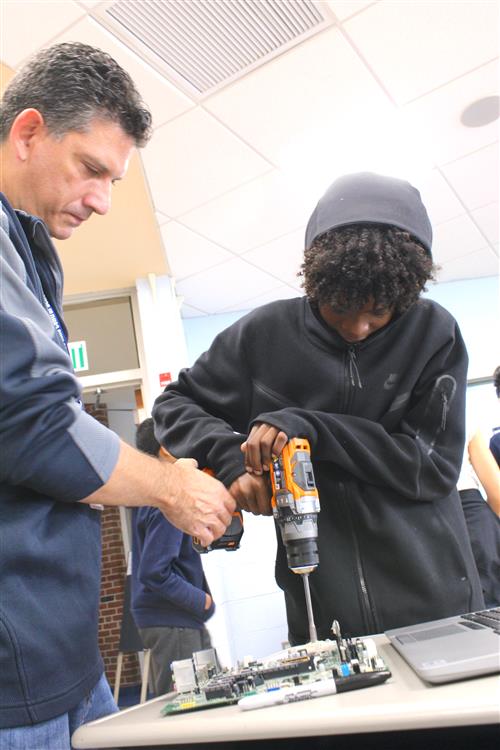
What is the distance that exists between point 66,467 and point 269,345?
679 millimetres

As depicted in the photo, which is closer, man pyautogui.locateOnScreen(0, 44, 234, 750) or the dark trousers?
man pyautogui.locateOnScreen(0, 44, 234, 750)

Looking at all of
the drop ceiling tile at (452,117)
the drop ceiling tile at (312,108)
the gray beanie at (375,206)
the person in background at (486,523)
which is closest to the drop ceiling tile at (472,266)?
the drop ceiling tile at (452,117)

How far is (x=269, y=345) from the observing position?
149 centimetres

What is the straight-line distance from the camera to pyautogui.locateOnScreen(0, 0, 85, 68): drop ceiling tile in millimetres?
2453

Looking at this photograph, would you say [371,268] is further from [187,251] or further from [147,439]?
[187,251]

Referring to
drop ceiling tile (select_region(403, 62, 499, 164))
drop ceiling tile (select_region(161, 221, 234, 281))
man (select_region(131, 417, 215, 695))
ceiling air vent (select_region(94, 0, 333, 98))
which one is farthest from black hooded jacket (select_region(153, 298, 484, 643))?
drop ceiling tile (select_region(161, 221, 234, 281))

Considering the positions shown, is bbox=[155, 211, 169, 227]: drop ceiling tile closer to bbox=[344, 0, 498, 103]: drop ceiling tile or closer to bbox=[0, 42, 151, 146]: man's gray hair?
bbox=[344, 0, 498, 103]: drop ceiling tile

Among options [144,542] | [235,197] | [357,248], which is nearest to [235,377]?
[357,248]

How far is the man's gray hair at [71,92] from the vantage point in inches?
50.0

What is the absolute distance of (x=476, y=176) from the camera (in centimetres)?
420

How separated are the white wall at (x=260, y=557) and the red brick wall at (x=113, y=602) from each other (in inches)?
78.9

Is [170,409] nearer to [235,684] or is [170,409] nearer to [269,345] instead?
[269,345]

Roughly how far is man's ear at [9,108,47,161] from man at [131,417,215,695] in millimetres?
1645

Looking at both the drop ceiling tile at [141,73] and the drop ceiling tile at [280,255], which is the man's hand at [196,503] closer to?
the drop ceiling tile at [141,73]
